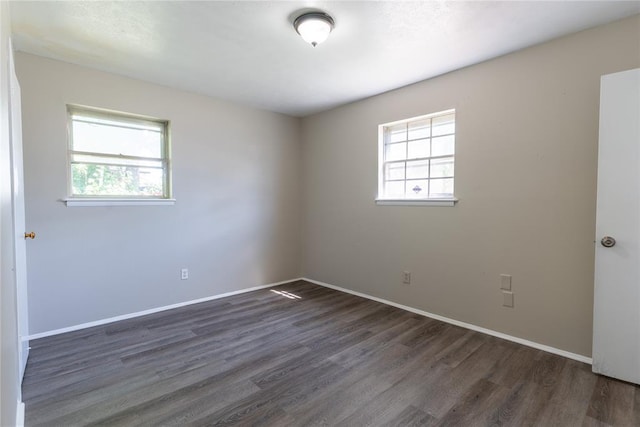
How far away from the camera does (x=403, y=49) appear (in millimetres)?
2576

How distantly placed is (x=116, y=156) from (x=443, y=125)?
3.50m

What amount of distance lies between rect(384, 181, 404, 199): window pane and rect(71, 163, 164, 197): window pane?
107 inches

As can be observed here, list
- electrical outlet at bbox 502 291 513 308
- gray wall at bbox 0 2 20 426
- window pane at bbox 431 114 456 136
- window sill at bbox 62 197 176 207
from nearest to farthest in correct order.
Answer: gray wall at bbox 0 2 20 426 < electrical outlet at bbox 502 291 513 308 < window sill at bbox 62 197 176 207 < window pane at bbox 431 114 456 136

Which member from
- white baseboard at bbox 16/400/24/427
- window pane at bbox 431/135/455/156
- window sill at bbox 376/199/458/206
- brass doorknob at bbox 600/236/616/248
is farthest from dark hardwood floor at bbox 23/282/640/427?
window pane at bbox 431/135/455/156

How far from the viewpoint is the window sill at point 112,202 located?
291 centimetres

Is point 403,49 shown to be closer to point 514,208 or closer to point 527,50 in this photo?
point 527,50

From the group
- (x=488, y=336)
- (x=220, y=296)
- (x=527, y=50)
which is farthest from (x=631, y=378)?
(x=220, y=296)

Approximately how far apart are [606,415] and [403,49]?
2863mm

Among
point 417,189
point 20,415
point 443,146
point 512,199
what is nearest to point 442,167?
point 443,146

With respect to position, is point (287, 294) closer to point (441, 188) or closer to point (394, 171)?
point (394, 171)

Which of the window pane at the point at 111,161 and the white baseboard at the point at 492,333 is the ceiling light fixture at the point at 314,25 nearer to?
the window pane at the point at 111,161

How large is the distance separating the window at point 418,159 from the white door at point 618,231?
1.18m

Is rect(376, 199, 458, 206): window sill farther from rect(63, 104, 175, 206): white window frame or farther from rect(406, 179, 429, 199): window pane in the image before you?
rect(63, 104, 175, 206): white window frame

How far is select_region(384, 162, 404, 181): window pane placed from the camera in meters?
3.64
